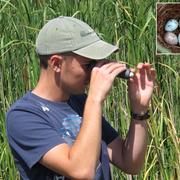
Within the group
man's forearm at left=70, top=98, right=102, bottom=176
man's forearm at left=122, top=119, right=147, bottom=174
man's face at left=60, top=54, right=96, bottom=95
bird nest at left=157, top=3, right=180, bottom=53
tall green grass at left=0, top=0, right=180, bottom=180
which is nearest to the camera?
man's forearm at left=70, top=98, right=102, bottom=176

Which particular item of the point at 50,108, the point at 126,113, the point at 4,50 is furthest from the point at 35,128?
the point at 4,50

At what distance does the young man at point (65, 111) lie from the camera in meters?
1.42

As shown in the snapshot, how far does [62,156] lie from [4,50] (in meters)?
1.23

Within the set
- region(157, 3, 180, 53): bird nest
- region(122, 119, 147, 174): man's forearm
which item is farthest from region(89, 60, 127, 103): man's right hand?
region(157, 3, 180, 53): bird nest

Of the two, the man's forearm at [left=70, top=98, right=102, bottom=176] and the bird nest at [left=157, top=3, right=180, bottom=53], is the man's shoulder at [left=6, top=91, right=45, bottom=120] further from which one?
the bird nest at [left=157, top=3, right=180, bottom=53]

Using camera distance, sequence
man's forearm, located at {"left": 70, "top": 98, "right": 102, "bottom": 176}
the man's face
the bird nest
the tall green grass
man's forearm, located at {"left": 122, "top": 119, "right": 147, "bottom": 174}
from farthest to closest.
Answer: the tall green grass → the bird nest → man's forearm, located at {"left": 122, "top": 119, "right": 147, "bottom": 174} → the man's face → man's forearm, located at {"left": 70, "top": 98, "right": 102, "bottom": 176}

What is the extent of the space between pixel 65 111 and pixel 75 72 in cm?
11

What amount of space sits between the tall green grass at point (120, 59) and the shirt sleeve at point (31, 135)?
0.92 m

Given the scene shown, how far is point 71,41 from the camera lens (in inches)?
59.6

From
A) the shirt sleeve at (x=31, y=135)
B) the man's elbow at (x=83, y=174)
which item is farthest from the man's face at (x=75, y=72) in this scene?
the man's elbow at (x=83, y=174)

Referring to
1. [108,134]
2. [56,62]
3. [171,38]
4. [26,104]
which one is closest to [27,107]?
[26,104]

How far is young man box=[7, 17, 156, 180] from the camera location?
4.65 ft

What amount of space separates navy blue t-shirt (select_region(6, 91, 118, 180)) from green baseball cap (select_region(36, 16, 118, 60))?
0.46ft

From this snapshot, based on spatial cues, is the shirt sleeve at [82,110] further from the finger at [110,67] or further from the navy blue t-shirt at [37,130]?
the finger at [110,67]
